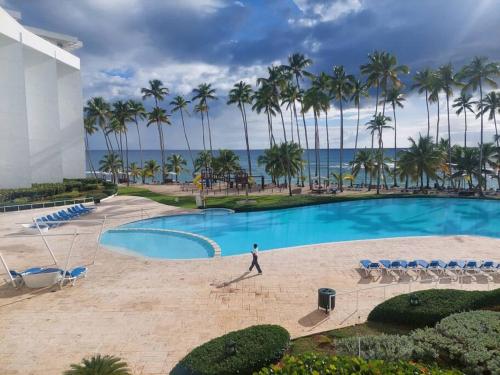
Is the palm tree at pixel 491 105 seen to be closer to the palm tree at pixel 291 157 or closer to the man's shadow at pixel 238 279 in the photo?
the palm tree at pixel 291 157

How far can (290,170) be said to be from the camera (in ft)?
148

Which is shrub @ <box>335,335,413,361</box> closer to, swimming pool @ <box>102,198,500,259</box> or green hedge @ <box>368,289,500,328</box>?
green hedge @ <box>368,289,500,328</box>

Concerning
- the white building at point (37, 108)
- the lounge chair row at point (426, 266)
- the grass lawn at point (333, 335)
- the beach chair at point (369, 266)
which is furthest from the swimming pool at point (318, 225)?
the white building at point (37, 108)

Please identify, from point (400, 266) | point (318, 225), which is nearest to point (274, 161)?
point (318, 225)

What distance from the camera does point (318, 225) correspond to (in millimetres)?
29344

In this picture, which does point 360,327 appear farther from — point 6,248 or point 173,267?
point 6,248

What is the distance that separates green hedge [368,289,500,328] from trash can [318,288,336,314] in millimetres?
1286

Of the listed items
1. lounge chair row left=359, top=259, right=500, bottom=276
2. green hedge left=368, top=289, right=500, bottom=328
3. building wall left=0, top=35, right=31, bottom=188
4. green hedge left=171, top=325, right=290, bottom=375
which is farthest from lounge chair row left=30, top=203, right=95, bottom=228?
green hedge left=368, top=289, right=500, bottom=328

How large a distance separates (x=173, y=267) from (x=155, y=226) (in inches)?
472

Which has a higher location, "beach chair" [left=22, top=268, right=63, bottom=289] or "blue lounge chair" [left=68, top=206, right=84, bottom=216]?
"blue lounge chair" [left=68, top=206, right=84, bottom=216]

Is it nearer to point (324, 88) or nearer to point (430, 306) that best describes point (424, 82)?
point (324, 88)

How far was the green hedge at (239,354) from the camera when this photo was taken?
763 cm

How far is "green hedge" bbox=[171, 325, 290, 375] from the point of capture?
7.63 metres

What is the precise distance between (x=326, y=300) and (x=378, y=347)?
3569 millimetres
